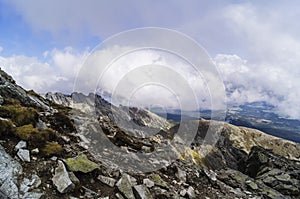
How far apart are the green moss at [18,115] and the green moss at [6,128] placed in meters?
1.50

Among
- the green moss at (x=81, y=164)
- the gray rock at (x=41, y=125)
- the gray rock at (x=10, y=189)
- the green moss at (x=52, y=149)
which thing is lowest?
the gray rock at (x=10, y=189)

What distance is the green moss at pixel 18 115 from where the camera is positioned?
1742cm

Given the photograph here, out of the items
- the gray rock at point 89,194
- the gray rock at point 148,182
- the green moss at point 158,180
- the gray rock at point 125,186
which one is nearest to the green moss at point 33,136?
the gray rock at point 89,194

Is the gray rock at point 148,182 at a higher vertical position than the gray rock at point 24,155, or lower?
lower

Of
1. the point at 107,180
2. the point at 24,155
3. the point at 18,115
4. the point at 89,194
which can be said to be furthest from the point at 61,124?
the point at 89,194

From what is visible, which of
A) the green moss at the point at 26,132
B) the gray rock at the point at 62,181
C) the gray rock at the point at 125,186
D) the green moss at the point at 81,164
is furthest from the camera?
the green moss at the point at 26,132

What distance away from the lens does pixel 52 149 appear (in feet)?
51.2

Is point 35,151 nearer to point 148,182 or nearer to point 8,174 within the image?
point 8,174

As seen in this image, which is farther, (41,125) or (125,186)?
(41,125)

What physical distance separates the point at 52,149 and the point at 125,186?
497cm

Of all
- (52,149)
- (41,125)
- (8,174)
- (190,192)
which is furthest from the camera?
(41,125)

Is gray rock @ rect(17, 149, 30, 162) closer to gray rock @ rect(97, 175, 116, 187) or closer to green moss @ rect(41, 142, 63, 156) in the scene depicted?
green moss @ rect(41, 142, 63, 156)

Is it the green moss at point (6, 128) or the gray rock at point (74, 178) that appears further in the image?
the green moss at point (6, 128)

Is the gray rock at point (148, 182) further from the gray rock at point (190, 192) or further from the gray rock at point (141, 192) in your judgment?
the gray rock at point (190, 192)
